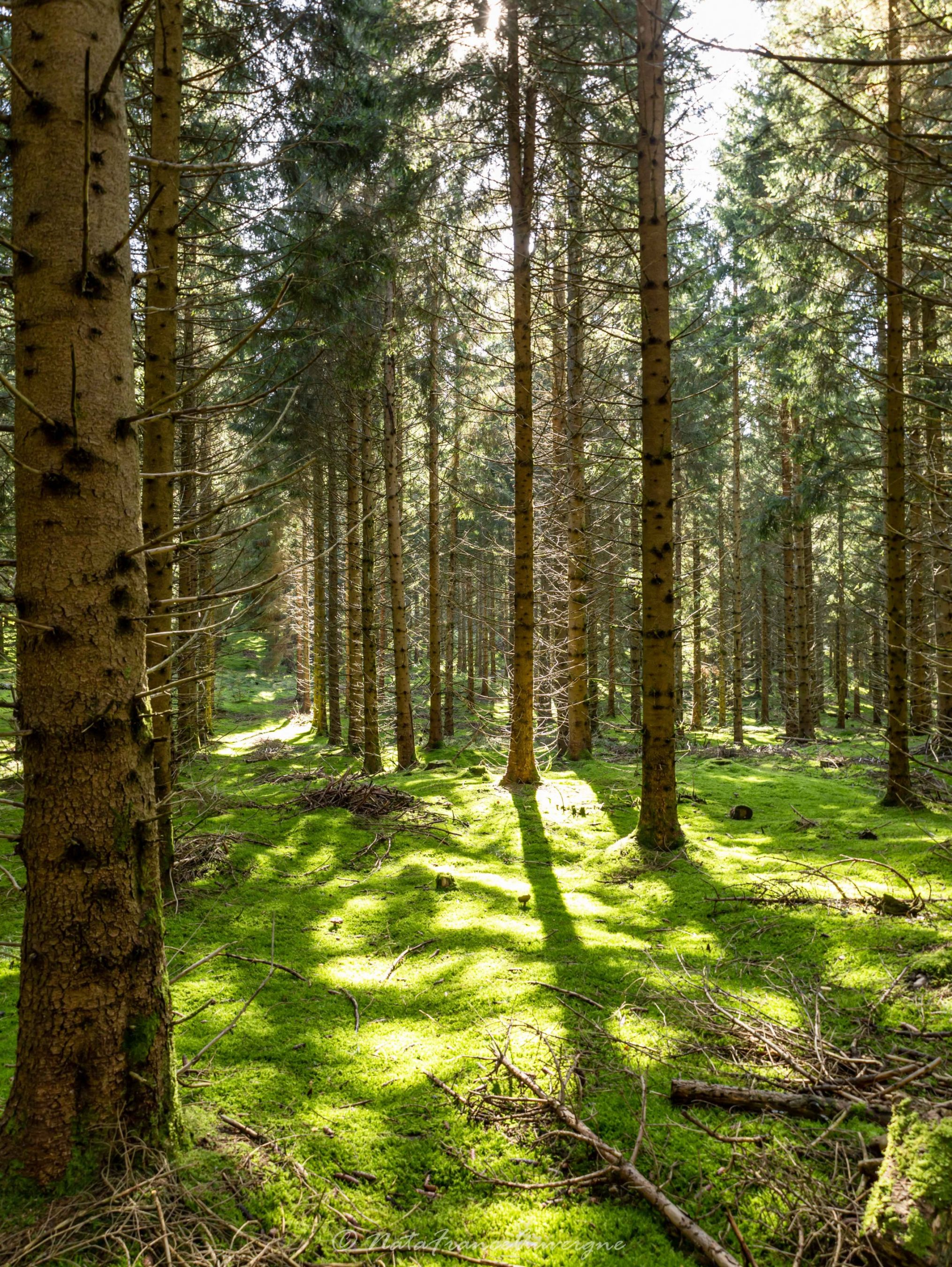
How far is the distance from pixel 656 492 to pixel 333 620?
33.1 feet

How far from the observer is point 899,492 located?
7355mm

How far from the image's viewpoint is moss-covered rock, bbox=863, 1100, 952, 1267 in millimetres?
1691

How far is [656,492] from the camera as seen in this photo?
6.15m

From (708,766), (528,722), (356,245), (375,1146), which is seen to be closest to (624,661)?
(708,766)

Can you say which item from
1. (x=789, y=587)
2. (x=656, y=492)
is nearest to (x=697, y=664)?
(x=789, y=587)

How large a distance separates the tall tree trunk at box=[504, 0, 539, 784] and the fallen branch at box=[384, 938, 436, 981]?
4.67m

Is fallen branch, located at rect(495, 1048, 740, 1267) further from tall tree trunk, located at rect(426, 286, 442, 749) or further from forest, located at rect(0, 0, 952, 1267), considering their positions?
tall tree trunk, located at rect(426, 286, 442, 749)

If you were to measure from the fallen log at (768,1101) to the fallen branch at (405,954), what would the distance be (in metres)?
1.81

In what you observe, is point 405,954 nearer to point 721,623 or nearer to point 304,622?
point 304,622

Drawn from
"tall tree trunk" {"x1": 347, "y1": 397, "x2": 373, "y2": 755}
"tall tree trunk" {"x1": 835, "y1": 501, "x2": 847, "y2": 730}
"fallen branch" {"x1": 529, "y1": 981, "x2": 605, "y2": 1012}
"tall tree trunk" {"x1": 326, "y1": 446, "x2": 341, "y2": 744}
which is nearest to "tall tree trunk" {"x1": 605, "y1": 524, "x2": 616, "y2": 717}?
"tall tree trunk" {"x1": 347, "y1": 397, "x2": 373, "y2": 755}

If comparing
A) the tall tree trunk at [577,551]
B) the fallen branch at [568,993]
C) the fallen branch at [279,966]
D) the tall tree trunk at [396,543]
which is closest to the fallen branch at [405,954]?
the fallen branch at [279,966]

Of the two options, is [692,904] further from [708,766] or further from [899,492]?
[708,766]

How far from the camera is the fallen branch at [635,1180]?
1875 mm

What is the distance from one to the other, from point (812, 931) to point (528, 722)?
526cm
